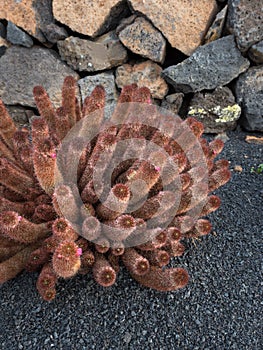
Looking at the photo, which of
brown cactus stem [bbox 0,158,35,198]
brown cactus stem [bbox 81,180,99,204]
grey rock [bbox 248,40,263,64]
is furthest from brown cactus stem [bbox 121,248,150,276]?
grey rock [bbox 248,40,263,64]

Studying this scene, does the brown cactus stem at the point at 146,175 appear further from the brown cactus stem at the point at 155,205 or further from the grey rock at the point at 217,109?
Answer: the grey rock at the point at 217,109

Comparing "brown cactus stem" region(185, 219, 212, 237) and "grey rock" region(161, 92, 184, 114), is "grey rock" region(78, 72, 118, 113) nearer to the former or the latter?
"grey rock" region(161, 92, 184, 114)

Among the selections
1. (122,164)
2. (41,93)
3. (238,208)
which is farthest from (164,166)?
(238,208)

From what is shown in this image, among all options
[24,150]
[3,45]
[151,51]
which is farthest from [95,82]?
[24,150]

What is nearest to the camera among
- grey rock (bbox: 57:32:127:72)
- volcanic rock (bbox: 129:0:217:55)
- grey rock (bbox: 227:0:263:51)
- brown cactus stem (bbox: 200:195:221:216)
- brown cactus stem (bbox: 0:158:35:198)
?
brown cactus stem (bbox: 0:158:35:198)

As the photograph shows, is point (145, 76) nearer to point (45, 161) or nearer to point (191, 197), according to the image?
point (191, 197)

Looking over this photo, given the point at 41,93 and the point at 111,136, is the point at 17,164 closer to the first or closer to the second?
the point at 41,93
